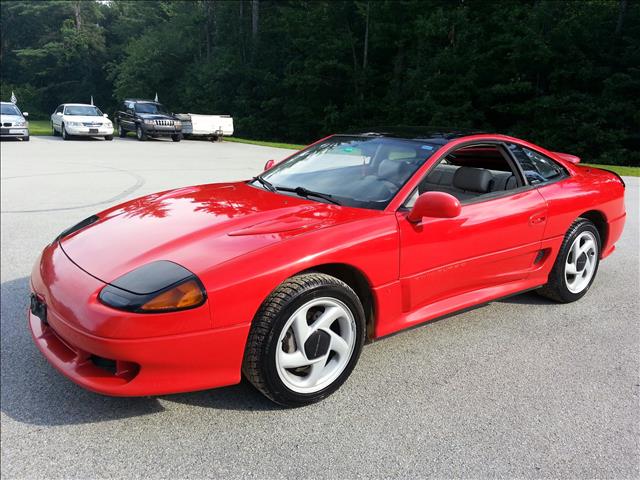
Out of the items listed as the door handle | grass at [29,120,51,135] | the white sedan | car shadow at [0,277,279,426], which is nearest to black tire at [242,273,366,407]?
car shadow at [0,277,279,426]

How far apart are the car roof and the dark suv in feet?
65.3

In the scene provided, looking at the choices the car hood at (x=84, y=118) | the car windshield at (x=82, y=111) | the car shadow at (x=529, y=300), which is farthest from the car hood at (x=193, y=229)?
the car windshield at (x=82, y=111)

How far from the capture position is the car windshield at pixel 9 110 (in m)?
19.6

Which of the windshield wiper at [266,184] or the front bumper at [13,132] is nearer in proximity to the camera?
the windshield wiper at [266,184]

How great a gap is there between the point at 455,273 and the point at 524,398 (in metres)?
0.84

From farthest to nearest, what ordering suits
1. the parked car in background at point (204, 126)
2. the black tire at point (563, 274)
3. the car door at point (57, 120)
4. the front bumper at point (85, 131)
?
the parked car in background at point (204, 126) → the car door at point (57, 120) → the front bumper at point (85, 131) → the black tire at point (563, 274)

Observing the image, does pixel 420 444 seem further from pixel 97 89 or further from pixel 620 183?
pixel 97 89

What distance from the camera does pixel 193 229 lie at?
112 inches

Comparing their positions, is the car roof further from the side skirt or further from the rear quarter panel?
the side skirt

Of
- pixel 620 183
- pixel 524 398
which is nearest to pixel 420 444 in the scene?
pixel 524 398

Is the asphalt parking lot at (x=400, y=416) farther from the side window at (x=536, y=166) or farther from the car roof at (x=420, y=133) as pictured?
the car roof at (x=420, y=133)

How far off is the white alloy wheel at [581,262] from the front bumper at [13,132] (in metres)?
20.5

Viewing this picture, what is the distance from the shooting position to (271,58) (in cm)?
4178

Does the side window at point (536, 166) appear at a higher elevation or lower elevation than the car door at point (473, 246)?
higher
